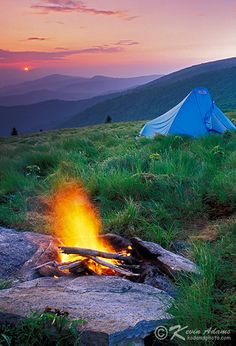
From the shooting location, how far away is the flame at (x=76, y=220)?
502 cm

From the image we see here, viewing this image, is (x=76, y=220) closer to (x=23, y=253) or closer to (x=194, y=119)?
(x=23, y=253)

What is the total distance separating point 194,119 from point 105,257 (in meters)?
12.2

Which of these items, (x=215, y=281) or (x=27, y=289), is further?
(x=27, y=289)

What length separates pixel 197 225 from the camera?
210 inches

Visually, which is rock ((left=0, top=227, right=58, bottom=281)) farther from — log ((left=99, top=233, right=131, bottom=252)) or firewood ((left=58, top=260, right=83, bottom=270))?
log ((left=99, top=233, right=131, bottom=252))

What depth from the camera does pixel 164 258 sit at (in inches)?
161

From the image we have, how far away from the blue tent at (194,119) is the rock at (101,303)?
11.9m

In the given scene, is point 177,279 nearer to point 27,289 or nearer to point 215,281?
point 215,281

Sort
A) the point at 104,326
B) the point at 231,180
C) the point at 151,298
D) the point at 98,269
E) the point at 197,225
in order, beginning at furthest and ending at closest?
the point at 231,180 → the point at 197,225 → the point at 98,269 → the point at 151,298 → the point at 104,326

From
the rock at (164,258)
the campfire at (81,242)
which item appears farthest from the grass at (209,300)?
the campfire at (81,242)

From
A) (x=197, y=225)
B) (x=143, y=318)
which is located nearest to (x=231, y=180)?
(x=197, y=225)

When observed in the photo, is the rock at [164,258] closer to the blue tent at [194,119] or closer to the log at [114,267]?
the log at [114,267]

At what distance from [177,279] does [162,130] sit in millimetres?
12686

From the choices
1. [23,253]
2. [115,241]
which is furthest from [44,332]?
[115,241]
